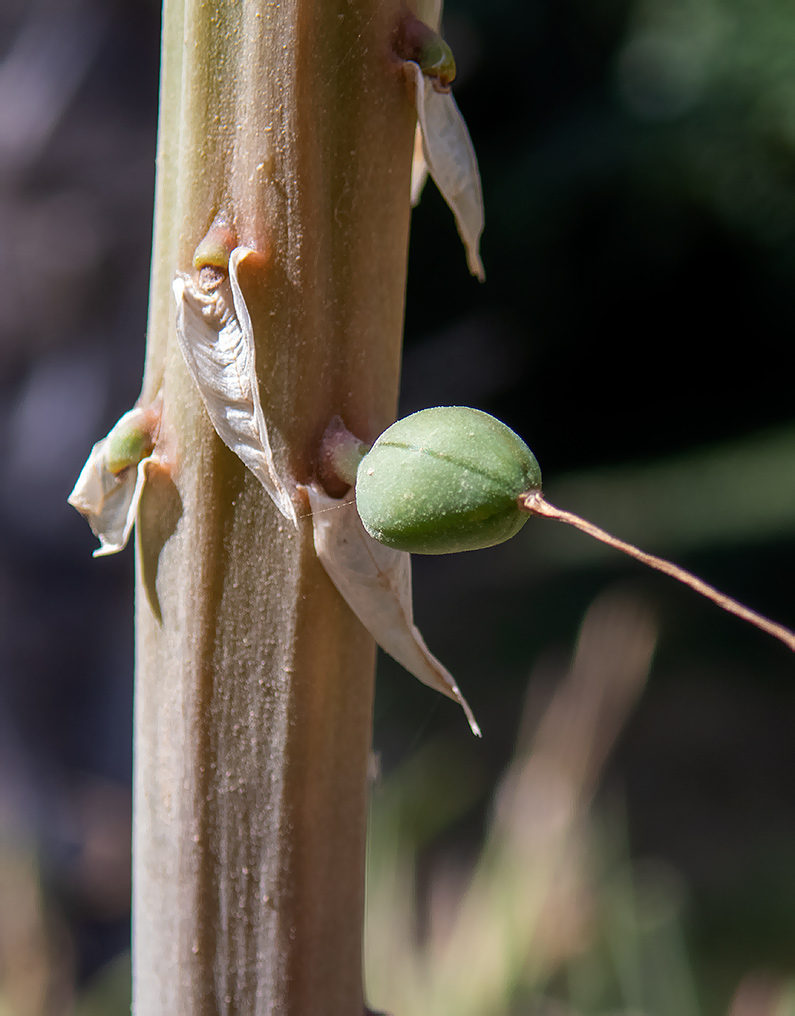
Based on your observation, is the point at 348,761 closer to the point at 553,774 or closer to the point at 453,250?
the point at 553,774

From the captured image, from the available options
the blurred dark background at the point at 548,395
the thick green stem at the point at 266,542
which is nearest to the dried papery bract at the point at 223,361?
the thick green stem at the point at 266,542

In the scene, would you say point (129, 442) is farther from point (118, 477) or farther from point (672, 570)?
point (672, 570)

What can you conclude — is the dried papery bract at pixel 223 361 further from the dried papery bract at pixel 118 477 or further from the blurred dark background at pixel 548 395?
the blurred dark background at pixel 548 395

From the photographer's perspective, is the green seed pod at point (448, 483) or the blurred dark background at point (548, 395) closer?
the green seed pod at point (448, 483)

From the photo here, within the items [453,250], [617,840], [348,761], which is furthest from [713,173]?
[348,761]

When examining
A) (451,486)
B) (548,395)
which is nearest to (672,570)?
(451,486)

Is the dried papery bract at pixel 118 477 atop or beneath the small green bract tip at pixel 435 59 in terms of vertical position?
beneath
